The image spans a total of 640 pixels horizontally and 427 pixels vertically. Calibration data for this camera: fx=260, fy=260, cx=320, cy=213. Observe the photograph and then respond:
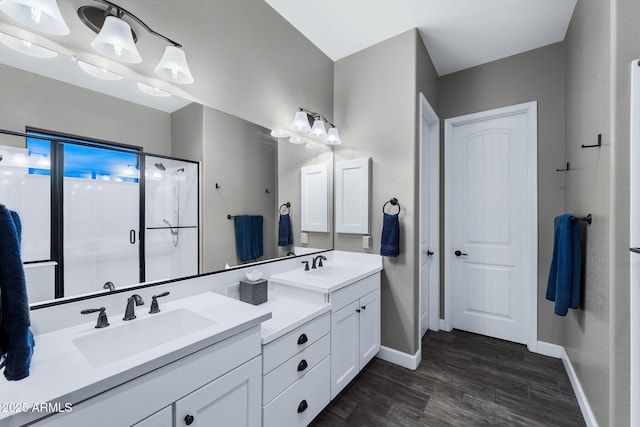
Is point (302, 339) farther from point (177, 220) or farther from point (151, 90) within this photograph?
point (151, 90)

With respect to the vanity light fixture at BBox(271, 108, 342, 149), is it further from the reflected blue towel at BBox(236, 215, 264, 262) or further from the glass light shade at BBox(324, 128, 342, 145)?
the reflected blue towel at BBox(236, 215, 264, 262)

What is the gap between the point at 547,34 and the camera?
228cm

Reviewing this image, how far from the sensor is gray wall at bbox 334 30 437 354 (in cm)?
220

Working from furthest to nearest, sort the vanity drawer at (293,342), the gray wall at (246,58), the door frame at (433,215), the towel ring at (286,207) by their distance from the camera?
1. the door frame at (433,215)
2. the towel ring at (286,207)
3. the gray wall at (246,58)
4. the vanity drawer at (293,342)

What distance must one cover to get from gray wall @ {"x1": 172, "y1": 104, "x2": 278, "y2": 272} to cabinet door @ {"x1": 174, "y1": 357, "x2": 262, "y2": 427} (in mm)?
639

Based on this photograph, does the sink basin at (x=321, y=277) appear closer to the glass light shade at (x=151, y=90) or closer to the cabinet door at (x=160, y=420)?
the cabinet door at (x=160, y=420)

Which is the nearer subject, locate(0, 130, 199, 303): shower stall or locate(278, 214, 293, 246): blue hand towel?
locate(0, 130, 199, 303): shower stall

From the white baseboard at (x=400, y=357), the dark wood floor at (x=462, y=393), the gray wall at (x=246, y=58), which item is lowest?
the dark wood floor at (x=462, y=393)

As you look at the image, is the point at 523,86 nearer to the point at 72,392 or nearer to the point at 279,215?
the point at 279,215

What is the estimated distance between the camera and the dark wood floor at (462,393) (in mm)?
1647

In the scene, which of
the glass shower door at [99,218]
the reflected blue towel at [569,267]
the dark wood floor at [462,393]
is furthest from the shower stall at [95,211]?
the reflected blue towel at [569,267]

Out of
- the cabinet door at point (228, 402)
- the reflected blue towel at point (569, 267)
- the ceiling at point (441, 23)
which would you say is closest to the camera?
the cabinet door at point (228, 402)

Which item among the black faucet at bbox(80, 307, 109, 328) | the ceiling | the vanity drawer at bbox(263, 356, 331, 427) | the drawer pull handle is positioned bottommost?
the vanity drawer at bbox(263, 356, 331, 427)

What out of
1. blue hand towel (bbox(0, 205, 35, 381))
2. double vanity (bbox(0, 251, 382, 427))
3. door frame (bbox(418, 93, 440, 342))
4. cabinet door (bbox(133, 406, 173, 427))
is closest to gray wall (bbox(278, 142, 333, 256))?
double vanity (bbox(0, 251, 382, 427))
